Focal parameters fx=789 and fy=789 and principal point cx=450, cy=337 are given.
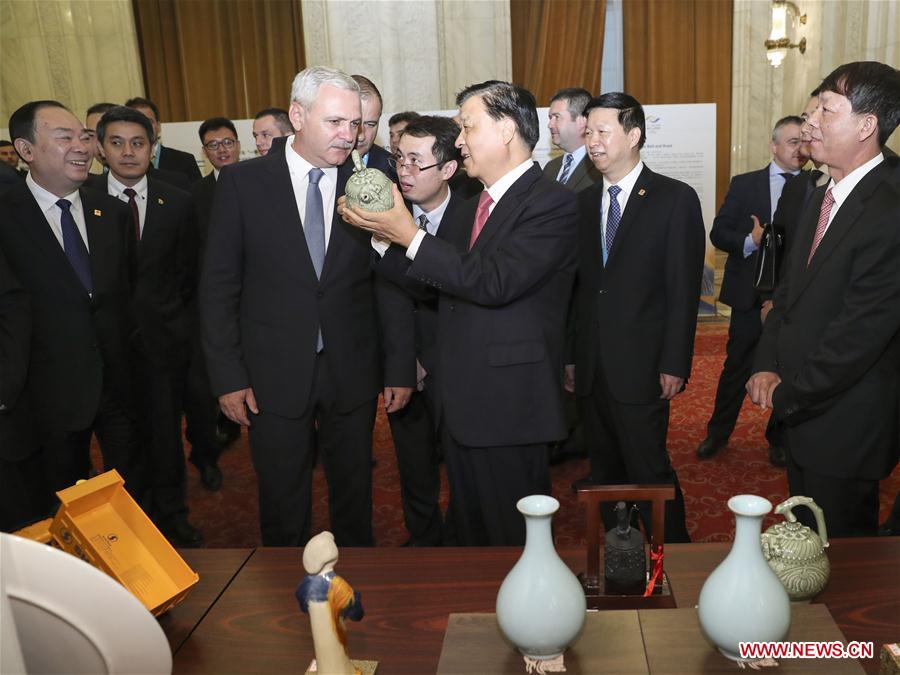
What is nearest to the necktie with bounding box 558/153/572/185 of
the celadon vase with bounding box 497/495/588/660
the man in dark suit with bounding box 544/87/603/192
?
the man in dark suit with bounding box 544/87/603/192

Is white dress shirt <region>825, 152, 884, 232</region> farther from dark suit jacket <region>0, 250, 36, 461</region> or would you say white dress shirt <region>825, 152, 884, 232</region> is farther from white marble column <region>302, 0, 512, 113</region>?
white marble column <region>302, 0, 512, 113</region>

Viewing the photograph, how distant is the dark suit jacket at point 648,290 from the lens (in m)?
2.75

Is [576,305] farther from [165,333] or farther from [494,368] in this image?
[165,333]

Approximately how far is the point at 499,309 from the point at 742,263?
2.42 metres

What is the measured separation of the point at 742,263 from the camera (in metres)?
4.21

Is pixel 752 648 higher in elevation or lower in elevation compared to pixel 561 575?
lower

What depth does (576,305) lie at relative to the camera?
308cm

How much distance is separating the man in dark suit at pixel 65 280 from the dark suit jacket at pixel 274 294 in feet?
2.15

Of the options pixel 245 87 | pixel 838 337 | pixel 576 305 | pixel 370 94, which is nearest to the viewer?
pixel 838 337

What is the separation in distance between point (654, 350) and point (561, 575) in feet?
5.64

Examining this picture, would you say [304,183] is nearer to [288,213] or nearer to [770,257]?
[288,213]

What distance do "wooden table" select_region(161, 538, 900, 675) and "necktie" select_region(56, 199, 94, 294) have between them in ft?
4.79

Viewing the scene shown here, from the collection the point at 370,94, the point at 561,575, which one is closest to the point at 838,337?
the point at 561,575

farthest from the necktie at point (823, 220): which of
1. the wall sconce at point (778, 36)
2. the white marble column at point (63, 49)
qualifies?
the white marble column at point (63, 49)
